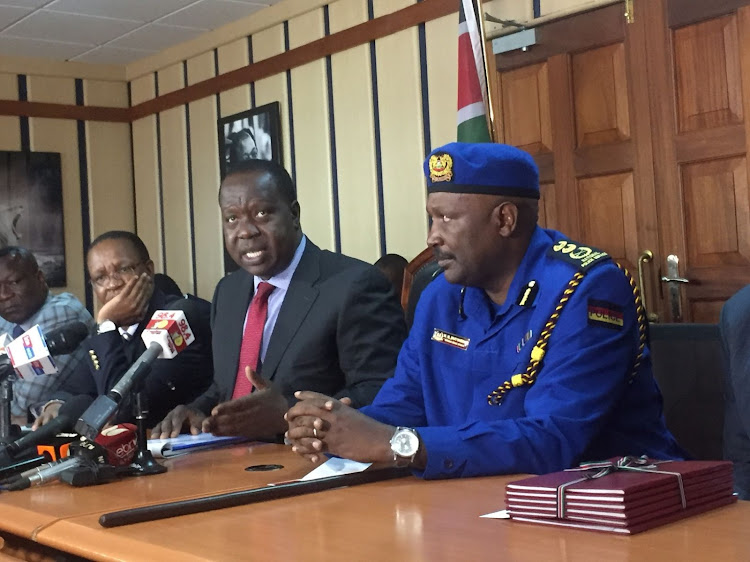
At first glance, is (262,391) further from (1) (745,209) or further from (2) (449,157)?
(1) (745,209)

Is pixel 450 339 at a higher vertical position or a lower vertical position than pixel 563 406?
higher

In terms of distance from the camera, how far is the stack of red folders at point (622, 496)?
128 cm

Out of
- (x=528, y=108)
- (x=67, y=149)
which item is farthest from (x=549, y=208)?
(x=67, y=149)

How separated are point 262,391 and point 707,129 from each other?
8.15 feet

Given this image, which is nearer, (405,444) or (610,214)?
(405,444)

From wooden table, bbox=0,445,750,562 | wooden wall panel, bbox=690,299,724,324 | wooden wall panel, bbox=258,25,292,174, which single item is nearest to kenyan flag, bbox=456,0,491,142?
wooden wall panel, bbox=690,299,724,324

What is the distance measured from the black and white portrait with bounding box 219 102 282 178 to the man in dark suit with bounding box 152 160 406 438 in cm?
340

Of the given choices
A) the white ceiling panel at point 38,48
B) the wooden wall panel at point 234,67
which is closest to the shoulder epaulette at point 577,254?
the wooden wall panel at point 234,67

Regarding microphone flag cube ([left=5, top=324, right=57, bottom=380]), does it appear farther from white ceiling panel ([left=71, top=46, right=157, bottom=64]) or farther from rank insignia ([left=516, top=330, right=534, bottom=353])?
white ceiling panel ([left=71, top=46, right=157, bottom=64])

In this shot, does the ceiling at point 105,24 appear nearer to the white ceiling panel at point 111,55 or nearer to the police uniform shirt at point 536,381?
the white ceiling panel at point 111,55

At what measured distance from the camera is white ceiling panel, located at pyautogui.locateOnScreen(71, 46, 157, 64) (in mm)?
6969

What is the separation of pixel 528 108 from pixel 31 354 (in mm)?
3144

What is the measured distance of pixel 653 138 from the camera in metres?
4.18

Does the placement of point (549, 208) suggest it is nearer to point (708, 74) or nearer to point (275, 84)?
point (708, 74)
